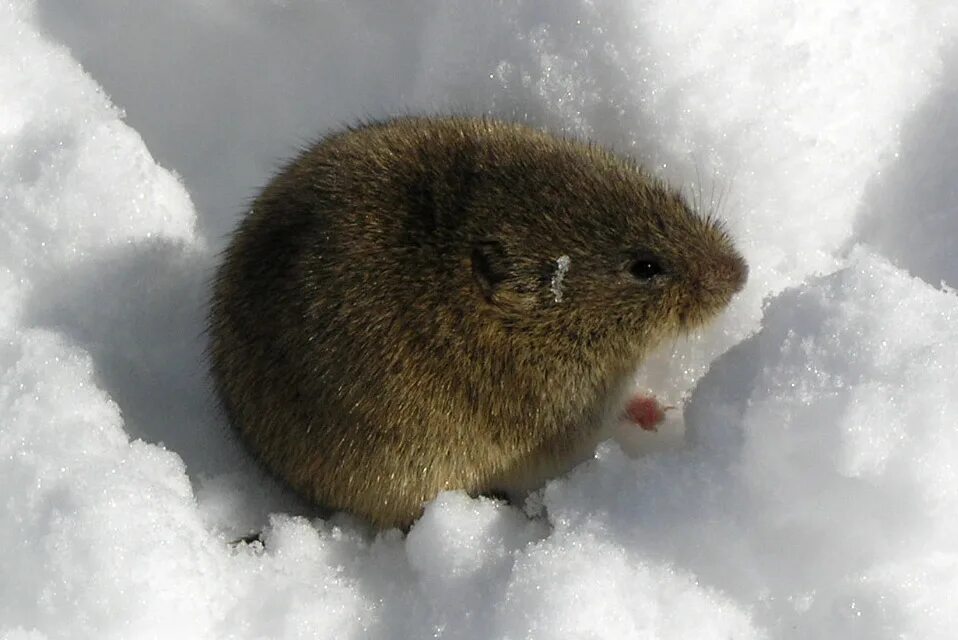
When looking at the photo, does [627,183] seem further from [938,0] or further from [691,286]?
[938,0]

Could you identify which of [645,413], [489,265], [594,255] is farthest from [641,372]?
[489,265]

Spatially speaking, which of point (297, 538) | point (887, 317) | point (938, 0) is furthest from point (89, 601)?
point (938, 0)

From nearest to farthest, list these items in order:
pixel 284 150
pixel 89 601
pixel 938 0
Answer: pixel 89 601 < pixel 938 0 < pixel 284 150

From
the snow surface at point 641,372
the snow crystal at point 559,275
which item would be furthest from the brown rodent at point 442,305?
the snow surface at point 641,372

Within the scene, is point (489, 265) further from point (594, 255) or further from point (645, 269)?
point (645, 269)

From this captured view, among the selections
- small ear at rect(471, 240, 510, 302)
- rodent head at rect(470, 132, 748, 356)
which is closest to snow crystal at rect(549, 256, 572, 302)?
rodent head at rect(470, 132, 748, 356)

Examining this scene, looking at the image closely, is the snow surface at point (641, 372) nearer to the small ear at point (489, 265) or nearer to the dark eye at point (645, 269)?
the dark eye at point (645, 269)
